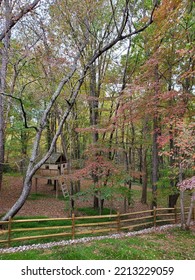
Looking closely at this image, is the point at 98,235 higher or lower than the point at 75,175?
lower

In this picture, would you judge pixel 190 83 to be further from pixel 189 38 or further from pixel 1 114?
pixel 1 114

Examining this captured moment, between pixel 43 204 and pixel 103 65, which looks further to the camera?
pixel 43 204

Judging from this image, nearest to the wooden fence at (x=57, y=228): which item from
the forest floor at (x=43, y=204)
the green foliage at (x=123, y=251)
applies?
the green foliage at (x=123, y=251)

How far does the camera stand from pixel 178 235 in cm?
715

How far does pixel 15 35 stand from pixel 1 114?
10.4 ft

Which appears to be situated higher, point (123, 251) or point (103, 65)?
point (103, 65)

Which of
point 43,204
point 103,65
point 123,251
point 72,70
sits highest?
point 103,65

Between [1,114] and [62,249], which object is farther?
[1,114]

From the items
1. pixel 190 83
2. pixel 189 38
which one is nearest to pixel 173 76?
pixel 190 83

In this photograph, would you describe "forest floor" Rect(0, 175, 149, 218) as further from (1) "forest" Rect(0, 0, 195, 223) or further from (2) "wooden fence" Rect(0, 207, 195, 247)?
(1) "forest" Rect(0, 0, 195, 223)

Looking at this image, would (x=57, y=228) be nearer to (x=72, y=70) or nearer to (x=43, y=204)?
(x=72, y=70)

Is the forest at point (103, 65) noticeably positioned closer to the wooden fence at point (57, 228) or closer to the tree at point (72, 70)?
the tree at point (72, 70)

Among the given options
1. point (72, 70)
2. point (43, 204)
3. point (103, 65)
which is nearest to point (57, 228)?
point (72, 70)

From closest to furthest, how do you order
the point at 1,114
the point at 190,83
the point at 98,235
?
1. the point at 98,235
2. the point at 1,114
3. the point at 190,83
